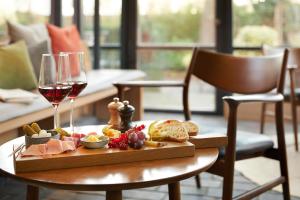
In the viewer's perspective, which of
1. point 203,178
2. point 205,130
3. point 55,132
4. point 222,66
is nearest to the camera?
point 55,132

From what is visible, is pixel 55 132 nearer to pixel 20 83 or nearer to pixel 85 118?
pixel 20 83

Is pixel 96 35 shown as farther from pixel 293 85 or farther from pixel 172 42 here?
pixel 293 85

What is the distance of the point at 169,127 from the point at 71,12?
3623 millimetres

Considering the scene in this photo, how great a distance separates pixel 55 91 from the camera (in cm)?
135

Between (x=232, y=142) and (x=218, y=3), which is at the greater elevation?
(x=218, y=3)

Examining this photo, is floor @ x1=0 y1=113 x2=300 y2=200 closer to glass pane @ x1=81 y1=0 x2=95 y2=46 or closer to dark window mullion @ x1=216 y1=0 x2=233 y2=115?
dark window mullion @ x1=216 y1=0 x2=233 y2=115

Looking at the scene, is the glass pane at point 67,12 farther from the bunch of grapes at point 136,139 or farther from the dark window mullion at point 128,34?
the bunch of grapes at point 136,139

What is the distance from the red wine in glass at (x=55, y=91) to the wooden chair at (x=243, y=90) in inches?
30.1

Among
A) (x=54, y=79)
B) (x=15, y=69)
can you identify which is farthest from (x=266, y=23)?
(x=54, y=79)

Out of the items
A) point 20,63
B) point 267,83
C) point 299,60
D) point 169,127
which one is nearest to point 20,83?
point 20,63

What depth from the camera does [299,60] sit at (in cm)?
366

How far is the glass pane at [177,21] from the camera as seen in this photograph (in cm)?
486

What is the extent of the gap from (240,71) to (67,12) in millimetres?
2831

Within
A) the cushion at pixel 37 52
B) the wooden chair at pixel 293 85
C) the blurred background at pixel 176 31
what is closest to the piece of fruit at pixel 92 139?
the cushion at pixel 37 52
